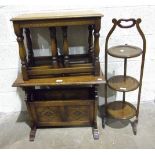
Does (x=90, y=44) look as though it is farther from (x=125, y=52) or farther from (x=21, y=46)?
(x=21, y=46)

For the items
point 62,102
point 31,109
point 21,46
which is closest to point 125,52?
point 62,102

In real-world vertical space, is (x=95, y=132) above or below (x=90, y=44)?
below

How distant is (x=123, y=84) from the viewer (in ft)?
6.22

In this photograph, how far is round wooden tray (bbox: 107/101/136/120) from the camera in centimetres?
197

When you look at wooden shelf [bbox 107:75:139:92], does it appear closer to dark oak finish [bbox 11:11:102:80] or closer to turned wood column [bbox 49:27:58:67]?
dark oak finish [bbox 11:11:102:80]

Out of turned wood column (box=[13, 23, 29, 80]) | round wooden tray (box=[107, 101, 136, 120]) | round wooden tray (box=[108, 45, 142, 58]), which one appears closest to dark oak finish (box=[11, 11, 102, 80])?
turned wood column (box=[13, 23, 29, 80])

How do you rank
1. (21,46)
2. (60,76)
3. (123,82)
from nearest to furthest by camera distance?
(21,46), (60,76), (123,82)

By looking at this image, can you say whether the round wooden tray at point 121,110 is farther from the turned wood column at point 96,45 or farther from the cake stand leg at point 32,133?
the cake stand leg at point 32,133

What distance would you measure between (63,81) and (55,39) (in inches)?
13.8

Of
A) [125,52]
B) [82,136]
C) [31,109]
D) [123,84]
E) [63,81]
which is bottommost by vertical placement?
[82,136]

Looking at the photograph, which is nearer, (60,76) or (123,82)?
(60,76)

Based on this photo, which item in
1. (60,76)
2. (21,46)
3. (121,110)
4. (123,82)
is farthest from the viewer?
(121,110)

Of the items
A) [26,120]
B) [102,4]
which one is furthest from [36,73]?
[102,4]

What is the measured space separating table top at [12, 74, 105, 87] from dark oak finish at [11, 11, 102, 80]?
0.04 metres
